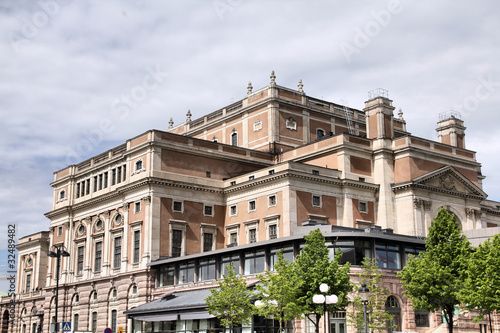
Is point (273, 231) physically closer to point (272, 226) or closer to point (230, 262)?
point (272, 226)

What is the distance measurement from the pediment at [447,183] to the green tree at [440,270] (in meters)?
24.3

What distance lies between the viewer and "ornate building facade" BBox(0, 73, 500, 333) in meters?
67.6

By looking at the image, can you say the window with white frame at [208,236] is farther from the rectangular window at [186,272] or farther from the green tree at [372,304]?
the green tree at [372,304]

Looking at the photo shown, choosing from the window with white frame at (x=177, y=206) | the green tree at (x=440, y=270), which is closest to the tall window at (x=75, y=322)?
the window with white frame at (x=177, y=206)

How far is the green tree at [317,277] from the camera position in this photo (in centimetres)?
4462

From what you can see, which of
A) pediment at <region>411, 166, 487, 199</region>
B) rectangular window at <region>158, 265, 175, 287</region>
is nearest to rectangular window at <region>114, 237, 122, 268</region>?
rectangular window at <region>158, 265, 175, 287</region>

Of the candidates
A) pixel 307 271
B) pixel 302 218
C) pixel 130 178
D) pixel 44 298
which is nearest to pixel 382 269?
pixel 307 271

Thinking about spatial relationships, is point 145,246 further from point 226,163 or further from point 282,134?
point 282,134

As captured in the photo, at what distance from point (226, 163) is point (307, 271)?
33.5 m

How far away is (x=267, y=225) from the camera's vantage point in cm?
6862

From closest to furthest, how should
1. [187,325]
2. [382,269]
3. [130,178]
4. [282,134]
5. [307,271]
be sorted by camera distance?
[307,271]
[382,269]
[187,325]
[130,178]
[282,134]

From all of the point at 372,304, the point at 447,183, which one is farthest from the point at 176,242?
the point at 447,183

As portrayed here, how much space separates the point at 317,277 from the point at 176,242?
29.1 m

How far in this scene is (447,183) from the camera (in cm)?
7562
